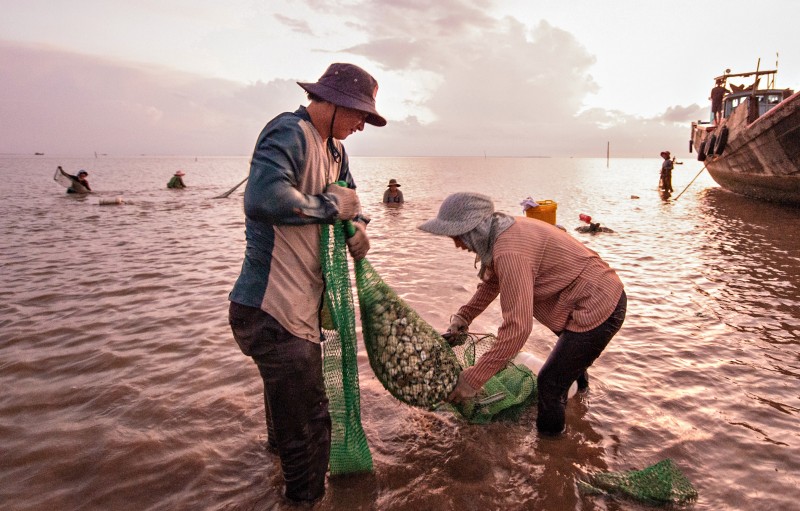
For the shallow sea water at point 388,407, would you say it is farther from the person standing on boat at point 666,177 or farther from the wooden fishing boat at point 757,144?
the person standing on boat at point 666,177

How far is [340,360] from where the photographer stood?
2648mm

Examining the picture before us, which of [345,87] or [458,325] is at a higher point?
[345,87]

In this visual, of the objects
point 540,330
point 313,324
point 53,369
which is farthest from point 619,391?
point 53,369

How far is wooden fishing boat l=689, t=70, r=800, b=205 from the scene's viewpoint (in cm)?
1348

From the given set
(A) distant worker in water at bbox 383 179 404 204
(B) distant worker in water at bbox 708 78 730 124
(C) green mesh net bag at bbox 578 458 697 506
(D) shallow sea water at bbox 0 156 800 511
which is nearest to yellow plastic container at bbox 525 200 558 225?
(D) shallow sea water at bbox 0 156 800 511

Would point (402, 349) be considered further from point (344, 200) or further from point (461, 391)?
point (344, 200)

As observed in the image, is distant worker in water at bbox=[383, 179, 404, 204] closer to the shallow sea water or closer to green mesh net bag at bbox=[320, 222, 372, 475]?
the shallow sea water

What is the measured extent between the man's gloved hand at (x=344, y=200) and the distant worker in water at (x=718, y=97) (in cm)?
2605

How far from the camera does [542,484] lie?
9.78ft

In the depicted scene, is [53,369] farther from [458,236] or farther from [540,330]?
[540,330]

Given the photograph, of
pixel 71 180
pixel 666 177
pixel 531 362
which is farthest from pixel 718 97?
pixel 71 180

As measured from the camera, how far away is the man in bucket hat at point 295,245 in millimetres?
2004

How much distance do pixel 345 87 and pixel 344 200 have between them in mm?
562

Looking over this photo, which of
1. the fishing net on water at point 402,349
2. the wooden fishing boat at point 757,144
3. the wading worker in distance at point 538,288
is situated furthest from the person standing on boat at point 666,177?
the fishing net on water at point 402,349
